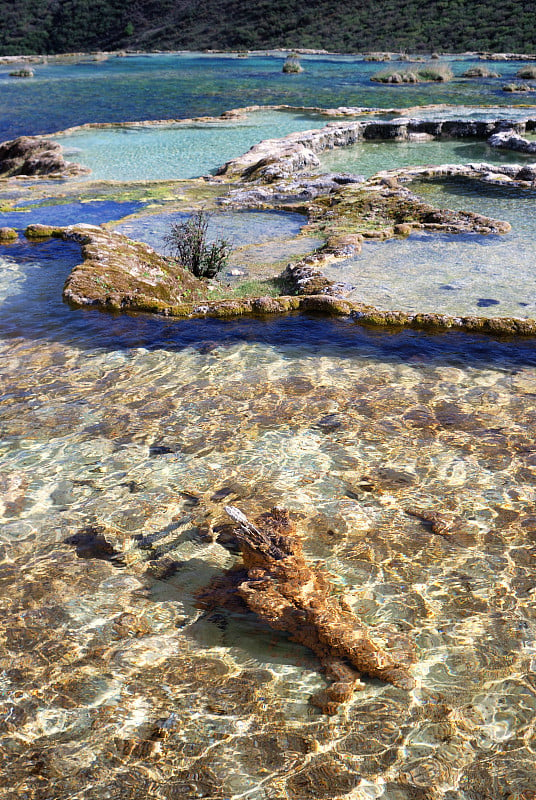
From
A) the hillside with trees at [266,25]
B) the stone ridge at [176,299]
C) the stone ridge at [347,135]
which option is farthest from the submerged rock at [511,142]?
the hillside with trees at [266,25]

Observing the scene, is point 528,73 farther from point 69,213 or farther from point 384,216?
point 69,213

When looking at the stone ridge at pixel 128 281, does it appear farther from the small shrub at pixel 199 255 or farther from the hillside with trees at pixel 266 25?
the hillside with trees at pixel 266 25

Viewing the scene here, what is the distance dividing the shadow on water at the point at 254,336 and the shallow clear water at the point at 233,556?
0.06m

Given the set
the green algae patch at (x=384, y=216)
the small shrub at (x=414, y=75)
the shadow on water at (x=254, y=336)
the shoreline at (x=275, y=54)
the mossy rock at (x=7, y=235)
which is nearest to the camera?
the shadow on water at (x=254, y=336)

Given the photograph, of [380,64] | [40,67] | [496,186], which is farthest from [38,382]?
[40,67]

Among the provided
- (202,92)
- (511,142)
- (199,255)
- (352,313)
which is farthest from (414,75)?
(352,313)

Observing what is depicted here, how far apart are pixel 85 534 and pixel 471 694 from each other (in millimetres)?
2867

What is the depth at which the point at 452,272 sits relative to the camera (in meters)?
10.1

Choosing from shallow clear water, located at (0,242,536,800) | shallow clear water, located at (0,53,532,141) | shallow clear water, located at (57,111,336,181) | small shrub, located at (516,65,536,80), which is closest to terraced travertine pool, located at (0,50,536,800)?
shallow clear water, located at (0,242,536,800)

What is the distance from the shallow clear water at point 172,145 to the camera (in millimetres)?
18656

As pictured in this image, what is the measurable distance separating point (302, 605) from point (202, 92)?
125 feet

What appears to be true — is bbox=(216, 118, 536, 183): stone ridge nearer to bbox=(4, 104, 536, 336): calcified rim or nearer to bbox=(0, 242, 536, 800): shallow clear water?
bbox=(4, 104, 536, 336): calcified rim

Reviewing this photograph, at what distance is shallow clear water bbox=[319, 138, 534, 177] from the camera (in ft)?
60.7

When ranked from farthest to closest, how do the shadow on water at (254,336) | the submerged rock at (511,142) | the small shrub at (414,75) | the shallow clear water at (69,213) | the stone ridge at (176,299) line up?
the small shrub at (414,75)
the submerged rock at (511,142)
the shallow clear water at (69,213)
the stone ridge at (176,299)
the shadow on water at (254,336)
